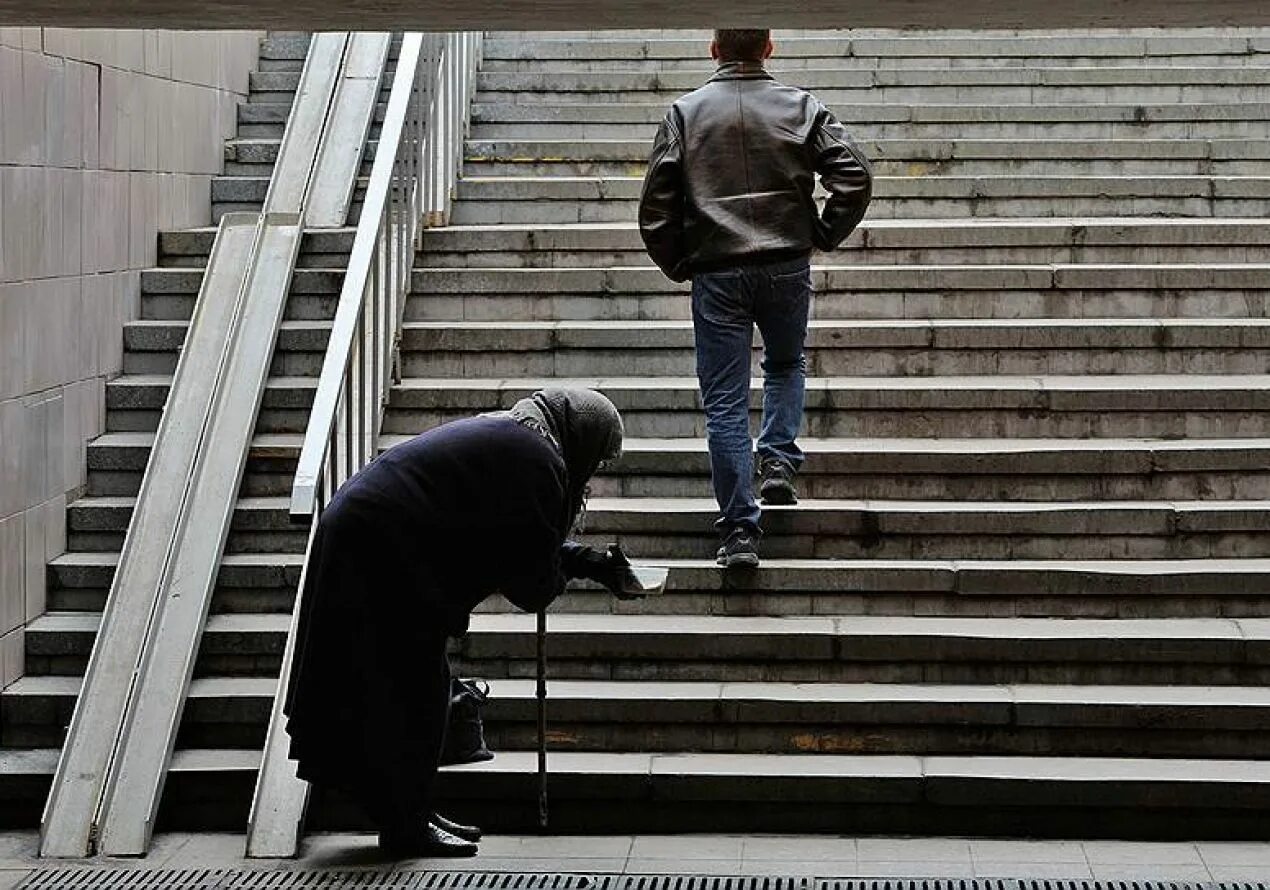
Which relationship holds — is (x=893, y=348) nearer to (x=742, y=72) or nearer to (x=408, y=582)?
(x=742, y=72)

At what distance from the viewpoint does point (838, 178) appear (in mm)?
7500

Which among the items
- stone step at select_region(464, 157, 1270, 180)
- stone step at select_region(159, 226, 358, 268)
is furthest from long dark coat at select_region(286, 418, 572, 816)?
stone step at select_region(464, 157, 1270, 180)

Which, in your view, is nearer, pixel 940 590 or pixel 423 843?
pixel 423 843

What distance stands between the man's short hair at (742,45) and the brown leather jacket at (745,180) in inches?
5.0

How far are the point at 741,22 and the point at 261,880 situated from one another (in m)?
2.73

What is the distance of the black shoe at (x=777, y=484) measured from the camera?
763 cm

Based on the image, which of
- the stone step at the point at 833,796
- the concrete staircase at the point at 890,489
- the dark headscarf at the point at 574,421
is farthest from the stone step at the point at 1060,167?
the dark headscarf at the point at 574,421

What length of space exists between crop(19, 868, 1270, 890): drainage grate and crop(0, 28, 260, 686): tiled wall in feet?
4.69

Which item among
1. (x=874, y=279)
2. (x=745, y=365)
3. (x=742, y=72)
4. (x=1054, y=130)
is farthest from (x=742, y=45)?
(x=1054, y=130)

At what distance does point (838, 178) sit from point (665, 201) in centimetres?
61

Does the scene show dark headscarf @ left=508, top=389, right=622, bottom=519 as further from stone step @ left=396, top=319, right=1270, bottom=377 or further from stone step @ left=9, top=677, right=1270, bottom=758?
stone step @ left=396, top=319, right=1270, bottom=377

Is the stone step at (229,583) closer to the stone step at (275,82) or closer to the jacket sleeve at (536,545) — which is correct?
the jacket sleeve at (536,545)

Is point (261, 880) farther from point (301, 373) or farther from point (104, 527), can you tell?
point (301, 373)

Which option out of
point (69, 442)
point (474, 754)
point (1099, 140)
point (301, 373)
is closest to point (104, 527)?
point (69, 442)
